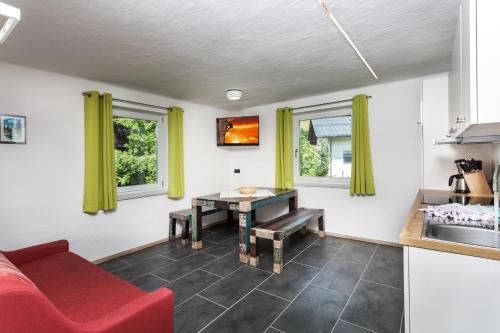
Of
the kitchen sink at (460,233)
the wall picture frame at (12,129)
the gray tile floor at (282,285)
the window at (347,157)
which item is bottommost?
the gray tile floor at (282,285)

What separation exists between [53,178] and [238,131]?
2666 millimetres

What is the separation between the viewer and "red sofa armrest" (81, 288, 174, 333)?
1.13 metres

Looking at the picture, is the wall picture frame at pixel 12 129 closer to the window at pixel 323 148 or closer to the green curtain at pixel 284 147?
the green curtain at pixel 284 147

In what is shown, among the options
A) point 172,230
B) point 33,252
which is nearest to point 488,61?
point 33,252

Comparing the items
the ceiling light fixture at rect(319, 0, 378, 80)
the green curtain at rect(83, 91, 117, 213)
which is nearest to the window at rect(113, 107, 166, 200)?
the green curtain at rect(83, 91, 117, 213)

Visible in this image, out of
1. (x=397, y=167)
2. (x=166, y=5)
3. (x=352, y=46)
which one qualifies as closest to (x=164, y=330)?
(x=166, y=5)

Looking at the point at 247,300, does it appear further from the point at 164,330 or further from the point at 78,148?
the point at 78,148

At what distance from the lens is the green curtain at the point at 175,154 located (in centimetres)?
371

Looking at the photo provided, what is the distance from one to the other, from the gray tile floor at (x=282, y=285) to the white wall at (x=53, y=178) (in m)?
0.37

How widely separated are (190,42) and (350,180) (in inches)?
109

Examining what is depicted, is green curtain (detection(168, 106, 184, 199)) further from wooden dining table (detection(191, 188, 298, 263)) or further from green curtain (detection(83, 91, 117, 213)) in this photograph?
green curtain (detection(83, 91, 117, 213))

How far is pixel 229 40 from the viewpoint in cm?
202

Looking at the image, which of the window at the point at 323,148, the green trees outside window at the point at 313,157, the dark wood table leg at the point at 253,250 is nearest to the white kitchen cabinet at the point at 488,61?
the dark wood table leg at the point at 253,250

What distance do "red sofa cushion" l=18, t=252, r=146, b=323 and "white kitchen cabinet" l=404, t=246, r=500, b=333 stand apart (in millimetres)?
1505
